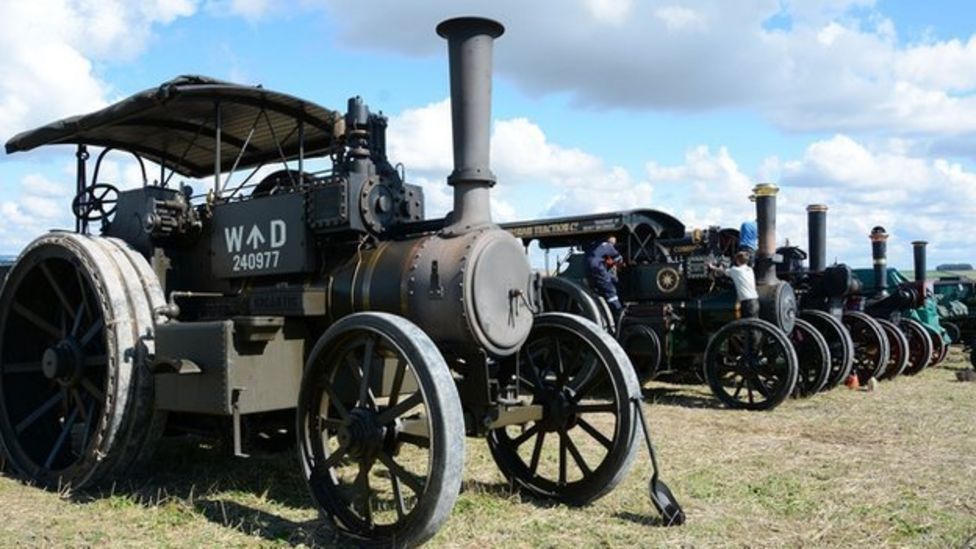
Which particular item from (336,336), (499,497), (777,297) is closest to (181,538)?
(336,336)

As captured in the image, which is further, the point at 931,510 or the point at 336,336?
the point at 931,510

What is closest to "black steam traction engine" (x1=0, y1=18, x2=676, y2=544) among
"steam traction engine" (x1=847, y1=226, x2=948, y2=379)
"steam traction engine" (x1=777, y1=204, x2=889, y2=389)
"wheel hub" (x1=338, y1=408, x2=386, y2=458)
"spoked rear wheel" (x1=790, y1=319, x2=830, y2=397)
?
"wheel hub" (x1=338, y1=408, x2=386, y2=458)

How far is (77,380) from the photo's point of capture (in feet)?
16.8

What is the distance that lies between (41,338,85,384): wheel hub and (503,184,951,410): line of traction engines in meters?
5.35

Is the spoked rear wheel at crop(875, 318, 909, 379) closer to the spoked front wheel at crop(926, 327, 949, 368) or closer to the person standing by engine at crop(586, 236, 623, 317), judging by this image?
the spoked front wheel at crop(926, 327, 949, 368)

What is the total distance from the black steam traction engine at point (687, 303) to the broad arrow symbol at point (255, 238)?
4.94 meters

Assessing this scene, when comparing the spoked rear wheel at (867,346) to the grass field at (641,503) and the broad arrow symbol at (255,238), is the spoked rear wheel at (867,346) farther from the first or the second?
the broad arrow symbol at (255,238)

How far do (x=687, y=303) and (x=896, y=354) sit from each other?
4.02m

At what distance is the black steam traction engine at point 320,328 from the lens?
388cm

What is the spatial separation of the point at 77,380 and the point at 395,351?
2514mm

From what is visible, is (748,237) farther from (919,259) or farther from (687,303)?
(919,259)

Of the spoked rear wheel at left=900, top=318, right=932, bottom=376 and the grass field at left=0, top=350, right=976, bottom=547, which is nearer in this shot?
the grass field at left=0, top=350, right=976, bottom=547

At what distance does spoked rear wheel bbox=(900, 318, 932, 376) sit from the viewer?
12898mm

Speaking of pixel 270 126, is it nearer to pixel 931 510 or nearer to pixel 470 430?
pixel 470 430
